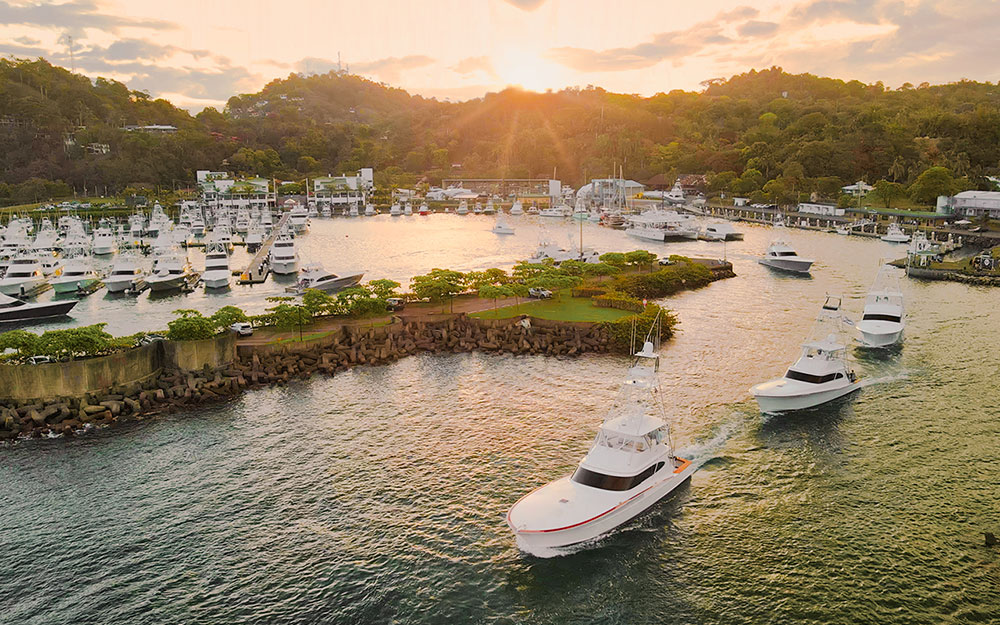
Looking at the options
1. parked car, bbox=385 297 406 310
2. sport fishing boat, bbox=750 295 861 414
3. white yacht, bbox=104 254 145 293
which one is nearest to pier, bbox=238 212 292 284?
white yacht, bbox=104 254 145 293

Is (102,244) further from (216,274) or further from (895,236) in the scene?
(895,236)

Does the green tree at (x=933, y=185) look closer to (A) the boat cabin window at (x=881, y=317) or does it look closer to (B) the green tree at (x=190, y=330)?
(A) the boat cabin window at (x=881, y=317)

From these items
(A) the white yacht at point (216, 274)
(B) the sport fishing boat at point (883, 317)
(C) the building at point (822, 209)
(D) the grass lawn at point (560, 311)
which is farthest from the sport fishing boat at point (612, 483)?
(C) the building at point (822, 209)

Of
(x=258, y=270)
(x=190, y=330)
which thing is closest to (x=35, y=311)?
(x=258, y=270)

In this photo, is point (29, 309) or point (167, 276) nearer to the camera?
point (29, 309)

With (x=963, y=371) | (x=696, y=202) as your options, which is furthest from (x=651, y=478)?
(x=696, y=202)

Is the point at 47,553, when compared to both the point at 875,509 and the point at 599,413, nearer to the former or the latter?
the point at 599,413

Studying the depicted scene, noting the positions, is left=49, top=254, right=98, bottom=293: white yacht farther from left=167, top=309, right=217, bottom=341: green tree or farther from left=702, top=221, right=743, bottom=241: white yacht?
left=702, top=221, right=743, bottom=241: white yacht
